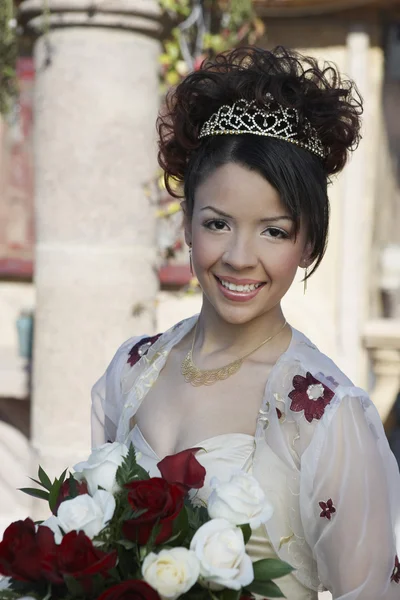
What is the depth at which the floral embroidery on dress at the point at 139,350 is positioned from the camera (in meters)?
2.17

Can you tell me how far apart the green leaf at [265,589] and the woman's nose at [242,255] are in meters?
0.59

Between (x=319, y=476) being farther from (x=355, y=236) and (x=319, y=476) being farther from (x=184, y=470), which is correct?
(x=355, y=236)

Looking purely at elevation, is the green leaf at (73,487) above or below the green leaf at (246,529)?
above

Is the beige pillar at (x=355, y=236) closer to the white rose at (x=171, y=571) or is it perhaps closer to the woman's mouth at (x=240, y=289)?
the woman's mouth at (x=240, y=289)

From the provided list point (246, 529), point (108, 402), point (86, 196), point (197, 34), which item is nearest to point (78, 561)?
point (246, 529)

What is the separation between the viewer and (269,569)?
1.43 metres

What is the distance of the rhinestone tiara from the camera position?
175 cm

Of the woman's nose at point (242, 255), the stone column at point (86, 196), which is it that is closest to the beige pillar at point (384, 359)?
the stone column at point (86, 196)

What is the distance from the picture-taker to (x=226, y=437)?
173 cm

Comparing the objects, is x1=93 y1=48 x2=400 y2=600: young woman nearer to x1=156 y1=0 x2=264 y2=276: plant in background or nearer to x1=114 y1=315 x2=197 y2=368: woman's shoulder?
x1=114 y1=315 x2=197 y2=368: woman's shoulder

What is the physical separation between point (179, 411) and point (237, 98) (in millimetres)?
672

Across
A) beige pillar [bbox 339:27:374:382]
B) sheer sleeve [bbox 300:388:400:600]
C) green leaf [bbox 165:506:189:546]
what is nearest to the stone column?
beige pillar [bbox 339:27:374:382]

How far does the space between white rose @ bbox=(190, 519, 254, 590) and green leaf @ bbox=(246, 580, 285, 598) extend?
0.06 meters

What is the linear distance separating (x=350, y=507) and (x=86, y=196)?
8.18 ft
